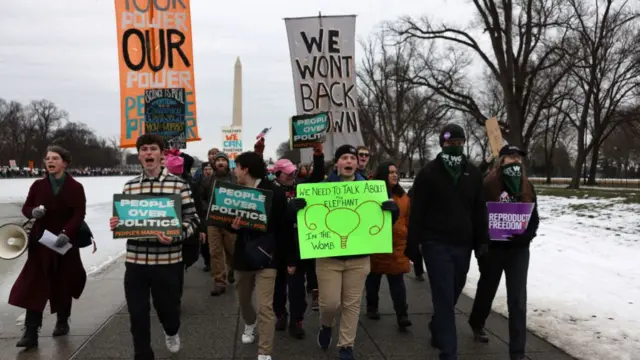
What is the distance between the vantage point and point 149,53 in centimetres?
748

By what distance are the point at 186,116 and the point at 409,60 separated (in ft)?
97.9

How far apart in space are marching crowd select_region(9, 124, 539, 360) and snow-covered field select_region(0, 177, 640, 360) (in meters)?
1.01

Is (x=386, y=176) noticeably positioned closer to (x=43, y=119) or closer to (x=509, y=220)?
(x=509, y=220)

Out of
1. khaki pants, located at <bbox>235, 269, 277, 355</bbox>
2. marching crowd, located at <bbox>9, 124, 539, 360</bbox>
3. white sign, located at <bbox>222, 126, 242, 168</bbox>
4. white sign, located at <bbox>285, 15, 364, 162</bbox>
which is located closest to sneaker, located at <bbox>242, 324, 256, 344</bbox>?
marching crowd, located at <bbox>9, 124, 539, 360</bbox>

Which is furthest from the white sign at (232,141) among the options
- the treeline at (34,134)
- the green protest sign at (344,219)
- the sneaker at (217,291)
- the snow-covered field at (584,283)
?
the treeline at (34,134)

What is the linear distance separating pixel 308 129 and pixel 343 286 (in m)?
2.29

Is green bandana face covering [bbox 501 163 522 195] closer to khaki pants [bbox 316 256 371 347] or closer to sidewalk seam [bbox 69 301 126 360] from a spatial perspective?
khaki pants [bbox 316 256 371 347]

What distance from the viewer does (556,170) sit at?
3184 inches

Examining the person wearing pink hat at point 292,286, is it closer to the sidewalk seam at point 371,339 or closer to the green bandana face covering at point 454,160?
the sidewalk seam at point 371,339

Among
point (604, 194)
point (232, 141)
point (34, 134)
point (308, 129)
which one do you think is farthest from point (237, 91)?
point (34, 134)

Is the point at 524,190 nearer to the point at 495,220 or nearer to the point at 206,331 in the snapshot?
the point at 495,220

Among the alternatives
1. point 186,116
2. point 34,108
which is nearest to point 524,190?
point 186,116

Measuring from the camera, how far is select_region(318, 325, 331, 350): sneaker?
4.73 metres

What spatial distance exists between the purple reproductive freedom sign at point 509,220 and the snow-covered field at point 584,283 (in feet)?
4.45
